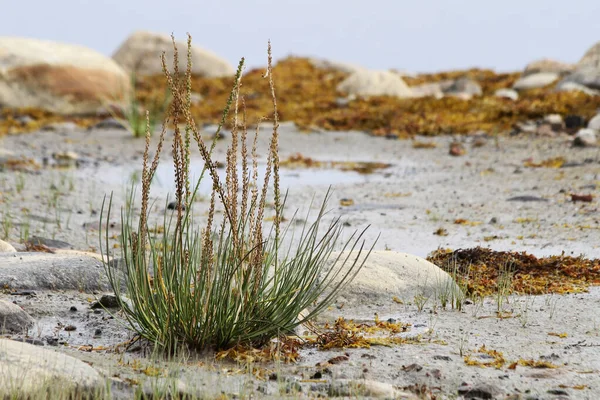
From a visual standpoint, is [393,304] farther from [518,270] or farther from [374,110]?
[374,110]

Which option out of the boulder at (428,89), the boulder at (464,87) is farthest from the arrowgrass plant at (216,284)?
the boulder at (428,89)

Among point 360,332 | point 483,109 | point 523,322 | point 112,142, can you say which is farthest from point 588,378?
point 483,109

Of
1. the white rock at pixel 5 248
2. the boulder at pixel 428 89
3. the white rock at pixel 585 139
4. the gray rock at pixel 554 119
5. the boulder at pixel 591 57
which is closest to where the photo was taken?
the white rock at pixel 5 248

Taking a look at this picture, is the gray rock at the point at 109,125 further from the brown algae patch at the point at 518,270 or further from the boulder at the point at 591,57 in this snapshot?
the boulder at the point at 591,57

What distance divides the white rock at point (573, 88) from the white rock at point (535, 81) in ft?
6.45

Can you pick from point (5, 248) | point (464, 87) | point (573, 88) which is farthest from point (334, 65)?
point (5, 248)

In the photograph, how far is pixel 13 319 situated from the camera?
4.85 m

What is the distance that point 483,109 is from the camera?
19.0 m

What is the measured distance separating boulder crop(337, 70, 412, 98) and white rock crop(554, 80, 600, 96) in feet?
13.5

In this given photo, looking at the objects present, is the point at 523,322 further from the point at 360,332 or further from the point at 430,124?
the point at 430,124

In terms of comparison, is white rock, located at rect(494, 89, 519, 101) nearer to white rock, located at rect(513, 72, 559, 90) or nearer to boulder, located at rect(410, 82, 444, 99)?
white rock, located at rect(513, 72, 559, 90)

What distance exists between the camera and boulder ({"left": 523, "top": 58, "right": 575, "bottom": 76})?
2602 centimetres

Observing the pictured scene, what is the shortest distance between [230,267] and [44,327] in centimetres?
146

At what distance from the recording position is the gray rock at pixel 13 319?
479cm
